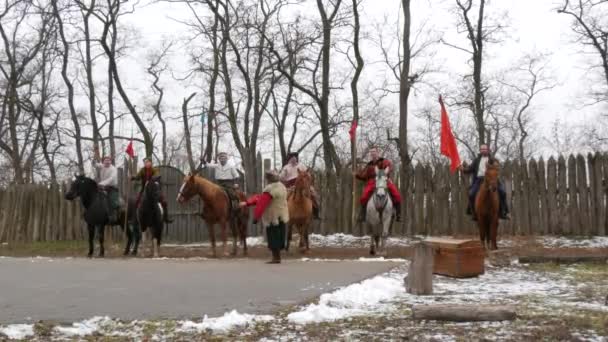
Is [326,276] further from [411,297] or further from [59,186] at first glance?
[59,186]

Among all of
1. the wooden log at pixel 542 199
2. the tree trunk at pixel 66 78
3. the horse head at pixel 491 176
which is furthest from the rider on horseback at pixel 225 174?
the tree trunk at pixel 66 78

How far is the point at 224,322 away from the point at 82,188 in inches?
483

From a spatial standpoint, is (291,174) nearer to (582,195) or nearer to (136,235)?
(136,235)

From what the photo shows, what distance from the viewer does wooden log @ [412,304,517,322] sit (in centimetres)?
670

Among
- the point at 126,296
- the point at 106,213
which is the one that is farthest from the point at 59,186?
the point at 126,296

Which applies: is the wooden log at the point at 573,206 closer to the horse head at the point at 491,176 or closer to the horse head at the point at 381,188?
the horse head at the point at 491,176

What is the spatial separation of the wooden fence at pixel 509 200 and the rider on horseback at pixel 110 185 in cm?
440

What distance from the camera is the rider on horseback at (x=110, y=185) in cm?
1844

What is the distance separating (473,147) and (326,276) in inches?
2040

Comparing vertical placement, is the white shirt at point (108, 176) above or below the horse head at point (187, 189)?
above

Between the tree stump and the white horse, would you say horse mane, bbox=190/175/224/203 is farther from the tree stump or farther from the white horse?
the tree stump

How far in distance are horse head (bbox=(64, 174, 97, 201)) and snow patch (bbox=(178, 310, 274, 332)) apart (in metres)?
11.8

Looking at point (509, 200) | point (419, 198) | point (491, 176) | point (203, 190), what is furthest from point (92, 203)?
point (509, 200)

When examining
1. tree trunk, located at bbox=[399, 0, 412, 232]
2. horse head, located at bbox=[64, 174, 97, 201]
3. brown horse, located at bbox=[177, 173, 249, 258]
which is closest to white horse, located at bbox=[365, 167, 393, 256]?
brown horse, located at bbox=[177, 173, 249, 258]
